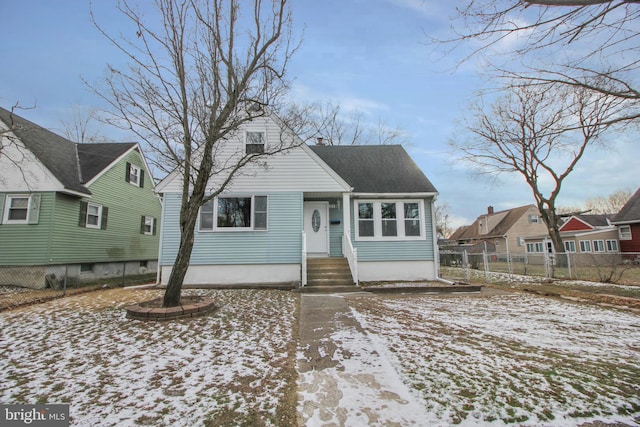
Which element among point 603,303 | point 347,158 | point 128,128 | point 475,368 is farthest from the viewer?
point 347,158

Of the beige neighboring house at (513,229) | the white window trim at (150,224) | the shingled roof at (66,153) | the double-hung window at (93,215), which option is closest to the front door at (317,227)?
the shingled roof at (66,153)

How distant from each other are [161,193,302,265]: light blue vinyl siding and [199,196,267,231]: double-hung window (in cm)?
20

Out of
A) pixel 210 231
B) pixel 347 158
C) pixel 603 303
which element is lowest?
pixel 603 303

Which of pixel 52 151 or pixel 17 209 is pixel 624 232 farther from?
pixel 17 209

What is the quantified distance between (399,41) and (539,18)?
3005 millimetres

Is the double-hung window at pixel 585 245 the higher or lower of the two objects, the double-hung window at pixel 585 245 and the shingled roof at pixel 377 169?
the lower

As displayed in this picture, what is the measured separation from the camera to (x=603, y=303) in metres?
7.21

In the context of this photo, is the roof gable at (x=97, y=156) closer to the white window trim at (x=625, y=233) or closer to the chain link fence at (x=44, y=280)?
the chain link fence at (x=44, y=280)

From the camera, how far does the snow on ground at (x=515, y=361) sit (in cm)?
250

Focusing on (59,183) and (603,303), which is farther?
(59,183)

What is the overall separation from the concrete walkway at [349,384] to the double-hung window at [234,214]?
594 centimetres

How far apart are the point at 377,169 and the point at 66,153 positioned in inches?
562

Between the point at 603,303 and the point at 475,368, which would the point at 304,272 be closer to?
the point at 475,368

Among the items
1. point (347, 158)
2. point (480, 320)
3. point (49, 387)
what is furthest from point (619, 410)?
point (347, 158)
